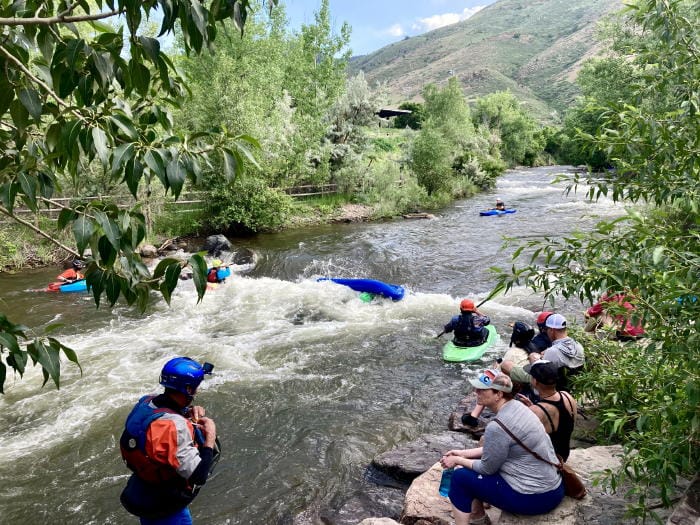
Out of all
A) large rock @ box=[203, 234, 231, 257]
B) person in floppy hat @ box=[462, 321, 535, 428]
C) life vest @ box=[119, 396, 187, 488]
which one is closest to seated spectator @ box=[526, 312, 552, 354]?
person in floppy hat @ box=[462, 321, 535, 428]

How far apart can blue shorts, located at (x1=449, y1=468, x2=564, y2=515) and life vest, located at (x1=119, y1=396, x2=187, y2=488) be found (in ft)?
7.22

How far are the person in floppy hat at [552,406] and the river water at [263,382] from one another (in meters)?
1.40

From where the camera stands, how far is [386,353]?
902 cm

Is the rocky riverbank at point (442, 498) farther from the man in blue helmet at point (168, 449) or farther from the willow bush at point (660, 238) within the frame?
the man in blue helmet at point (168, 449)

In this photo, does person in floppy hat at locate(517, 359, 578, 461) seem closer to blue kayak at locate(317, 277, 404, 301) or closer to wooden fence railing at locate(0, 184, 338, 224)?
blue kayak at locate(317, 277, 404, 301)

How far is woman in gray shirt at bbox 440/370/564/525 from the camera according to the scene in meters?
3.56

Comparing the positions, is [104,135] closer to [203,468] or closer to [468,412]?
[203,468]

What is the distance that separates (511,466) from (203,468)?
7.48ft

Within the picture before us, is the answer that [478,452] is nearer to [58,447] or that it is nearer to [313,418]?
[313,418]

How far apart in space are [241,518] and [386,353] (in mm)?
4599

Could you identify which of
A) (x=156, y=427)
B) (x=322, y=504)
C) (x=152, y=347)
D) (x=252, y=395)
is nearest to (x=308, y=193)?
(x=152, y=347)

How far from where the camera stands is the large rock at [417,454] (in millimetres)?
5266

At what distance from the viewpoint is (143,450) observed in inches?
121

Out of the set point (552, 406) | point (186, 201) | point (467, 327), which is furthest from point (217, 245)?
point (552, 406)
